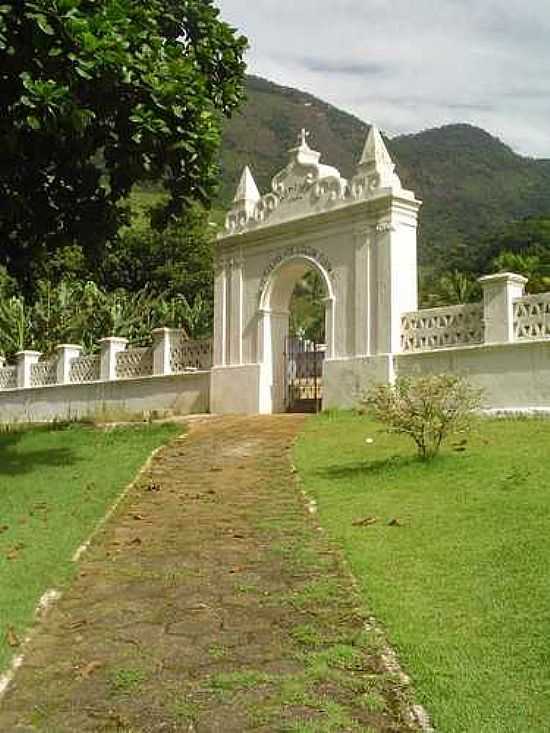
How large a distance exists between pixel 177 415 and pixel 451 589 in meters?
13.4

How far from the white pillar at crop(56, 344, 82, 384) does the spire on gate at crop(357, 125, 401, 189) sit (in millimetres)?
8816

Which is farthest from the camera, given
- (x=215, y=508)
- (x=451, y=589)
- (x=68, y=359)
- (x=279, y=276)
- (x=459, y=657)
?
(x=68, y=359)

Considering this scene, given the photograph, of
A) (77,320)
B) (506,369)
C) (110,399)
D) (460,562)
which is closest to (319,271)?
(506,369)

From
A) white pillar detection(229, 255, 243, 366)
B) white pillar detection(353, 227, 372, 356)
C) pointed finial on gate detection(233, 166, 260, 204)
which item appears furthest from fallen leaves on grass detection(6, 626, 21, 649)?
pointed finial on gate detection(233, 166, 260, 204)

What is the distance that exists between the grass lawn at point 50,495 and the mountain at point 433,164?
4358 cm

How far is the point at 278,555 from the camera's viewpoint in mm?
6605

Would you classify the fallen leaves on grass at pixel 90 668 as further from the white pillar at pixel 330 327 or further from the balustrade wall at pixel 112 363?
the balustrade wall at pixel 112 363

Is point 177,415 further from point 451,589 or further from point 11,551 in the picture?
point 451,589

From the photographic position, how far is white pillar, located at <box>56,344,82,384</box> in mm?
21234

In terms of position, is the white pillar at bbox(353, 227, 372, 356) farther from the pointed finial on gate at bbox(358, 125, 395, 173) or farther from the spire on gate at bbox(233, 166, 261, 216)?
the spire on gate at bbox(233, 166, 261, 216)

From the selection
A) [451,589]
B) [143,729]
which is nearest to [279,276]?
[451,589]

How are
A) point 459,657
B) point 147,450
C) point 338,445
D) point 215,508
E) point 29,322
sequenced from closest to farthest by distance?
point 459,657
point 215,508
point 338,445
point 147,450
point 29,322

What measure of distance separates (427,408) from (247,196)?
31.7 ft

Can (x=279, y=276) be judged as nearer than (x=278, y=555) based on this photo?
No
